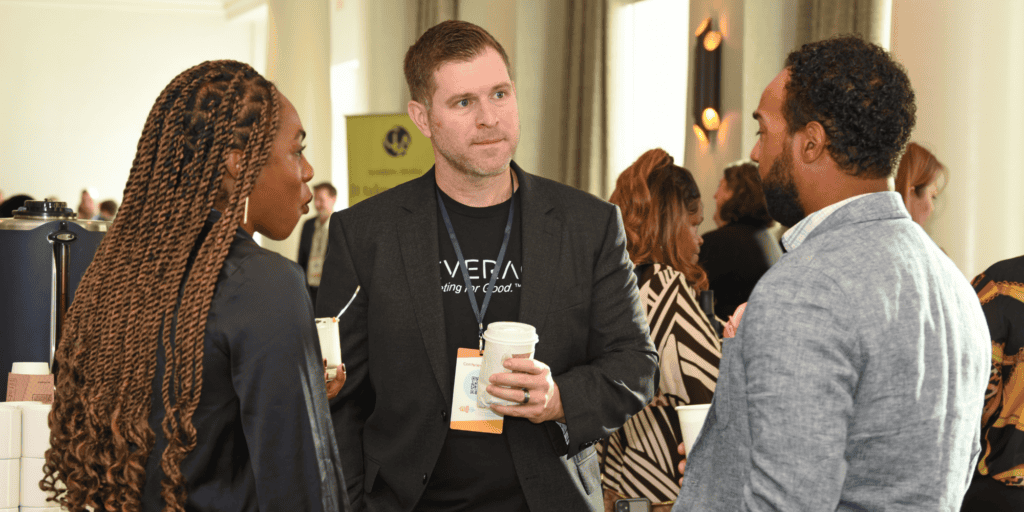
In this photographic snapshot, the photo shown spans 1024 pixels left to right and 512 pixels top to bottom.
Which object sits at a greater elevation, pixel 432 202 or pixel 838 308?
pixel 432 202

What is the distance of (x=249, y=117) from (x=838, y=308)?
0.87m

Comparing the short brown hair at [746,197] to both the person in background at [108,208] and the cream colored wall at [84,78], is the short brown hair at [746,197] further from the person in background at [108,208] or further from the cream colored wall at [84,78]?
the cream colored wall at [84,78]

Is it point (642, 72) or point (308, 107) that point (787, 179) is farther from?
point (308, 107)

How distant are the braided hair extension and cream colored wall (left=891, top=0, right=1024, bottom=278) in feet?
11.4

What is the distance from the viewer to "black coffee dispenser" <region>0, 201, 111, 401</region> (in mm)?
2184

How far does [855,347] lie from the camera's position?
109 centimetres

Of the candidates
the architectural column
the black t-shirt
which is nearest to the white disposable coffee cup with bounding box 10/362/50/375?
the black t-shirt

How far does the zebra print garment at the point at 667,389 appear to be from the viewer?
8.07 feet

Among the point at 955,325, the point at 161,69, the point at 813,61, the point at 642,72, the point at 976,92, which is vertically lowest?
the point at 955,325

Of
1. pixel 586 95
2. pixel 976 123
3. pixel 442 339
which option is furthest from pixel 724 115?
pixel 442 339

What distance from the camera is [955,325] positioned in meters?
1.15

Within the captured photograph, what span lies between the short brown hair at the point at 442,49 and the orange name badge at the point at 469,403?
591mm

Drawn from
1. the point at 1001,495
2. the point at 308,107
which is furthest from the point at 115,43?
the point at 1001,495

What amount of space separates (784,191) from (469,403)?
2.34ft
